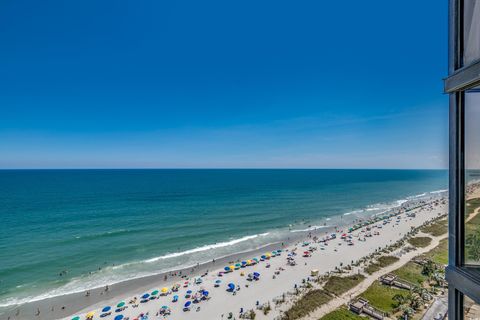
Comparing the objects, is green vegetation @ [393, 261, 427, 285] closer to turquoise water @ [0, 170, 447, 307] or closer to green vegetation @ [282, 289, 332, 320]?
green vegetation @ [282, 289, 332, 320]

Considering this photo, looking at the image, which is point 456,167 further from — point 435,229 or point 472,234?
point 435,229

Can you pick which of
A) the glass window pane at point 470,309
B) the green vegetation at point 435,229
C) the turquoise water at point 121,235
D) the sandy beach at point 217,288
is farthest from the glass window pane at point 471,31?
the green vegetation at point 435,229

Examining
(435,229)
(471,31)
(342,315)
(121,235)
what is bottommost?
(121,235)

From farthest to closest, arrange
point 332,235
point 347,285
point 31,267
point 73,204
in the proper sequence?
1. point 73,204
2. point 332,235
3. point 31,267
4. point 347,285

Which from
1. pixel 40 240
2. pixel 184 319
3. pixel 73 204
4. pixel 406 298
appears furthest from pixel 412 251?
pixel 73 204

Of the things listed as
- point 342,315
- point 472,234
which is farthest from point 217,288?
point 472,234

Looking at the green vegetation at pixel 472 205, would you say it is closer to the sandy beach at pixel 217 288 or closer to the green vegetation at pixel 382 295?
the sandy beach at pixel 217 288

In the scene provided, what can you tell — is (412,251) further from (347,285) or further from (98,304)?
(98,304)
